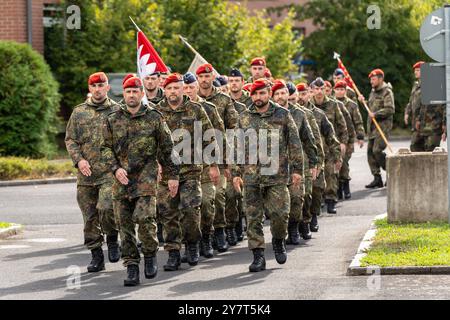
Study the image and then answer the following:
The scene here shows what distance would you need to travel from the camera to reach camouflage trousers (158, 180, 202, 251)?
12.9 metres

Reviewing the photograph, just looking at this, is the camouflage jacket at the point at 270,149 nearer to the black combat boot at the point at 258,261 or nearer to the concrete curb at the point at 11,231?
the black combat boot at the point at 258,261

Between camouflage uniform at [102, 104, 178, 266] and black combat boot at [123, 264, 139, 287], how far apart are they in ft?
0.16

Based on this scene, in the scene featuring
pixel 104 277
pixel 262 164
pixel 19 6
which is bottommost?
pixel 104 277

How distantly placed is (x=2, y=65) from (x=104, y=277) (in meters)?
17.6

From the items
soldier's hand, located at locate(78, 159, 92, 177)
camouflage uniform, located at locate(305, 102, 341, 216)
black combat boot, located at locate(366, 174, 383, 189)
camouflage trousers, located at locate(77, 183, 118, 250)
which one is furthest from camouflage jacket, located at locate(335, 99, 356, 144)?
soldier's hand, located at locate(78, 159, 92, 177)

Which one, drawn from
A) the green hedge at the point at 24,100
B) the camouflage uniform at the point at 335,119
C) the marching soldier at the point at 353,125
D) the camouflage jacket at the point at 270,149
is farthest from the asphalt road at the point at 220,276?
the green hedge at the point at 24,100

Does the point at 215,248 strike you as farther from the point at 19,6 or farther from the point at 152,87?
the point at 19,6

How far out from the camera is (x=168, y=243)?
12.9 m

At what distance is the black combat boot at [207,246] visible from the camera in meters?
13.9

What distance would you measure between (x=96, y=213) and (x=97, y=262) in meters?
0.55

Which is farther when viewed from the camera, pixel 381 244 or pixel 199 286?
pixel 381 244

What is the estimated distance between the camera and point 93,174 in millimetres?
13086
